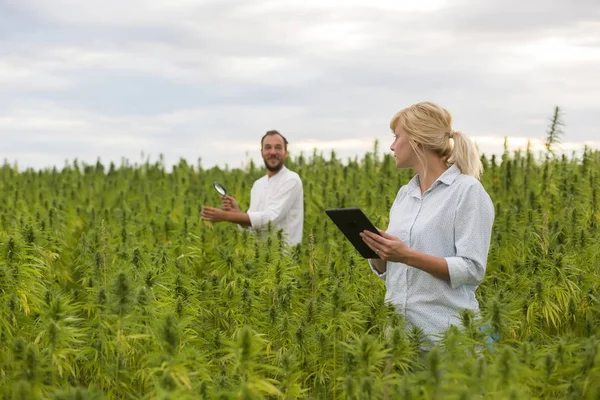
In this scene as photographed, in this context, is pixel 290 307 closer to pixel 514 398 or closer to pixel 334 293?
pixel 334 293

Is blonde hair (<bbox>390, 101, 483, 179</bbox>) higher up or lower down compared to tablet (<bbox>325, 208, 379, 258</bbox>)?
higher up

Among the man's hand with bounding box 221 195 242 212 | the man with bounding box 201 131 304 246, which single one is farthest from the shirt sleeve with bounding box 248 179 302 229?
the man's hand with bounding box 221 195 242 212

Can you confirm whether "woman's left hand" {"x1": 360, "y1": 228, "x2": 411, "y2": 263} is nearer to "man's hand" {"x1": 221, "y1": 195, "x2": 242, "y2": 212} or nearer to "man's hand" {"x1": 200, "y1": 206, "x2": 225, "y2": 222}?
"man's hand" {"x1": 200, "y1": 206, "x2": 225, "y2": 222}

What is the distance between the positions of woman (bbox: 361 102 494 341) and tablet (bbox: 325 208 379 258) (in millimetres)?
79

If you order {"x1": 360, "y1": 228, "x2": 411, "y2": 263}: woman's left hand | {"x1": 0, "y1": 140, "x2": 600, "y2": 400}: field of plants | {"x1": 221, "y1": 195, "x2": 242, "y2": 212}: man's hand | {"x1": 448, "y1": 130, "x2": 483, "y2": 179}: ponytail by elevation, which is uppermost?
{"x1": 448, "y1": 130, "x2": 483, "y2": 179}: ponytail

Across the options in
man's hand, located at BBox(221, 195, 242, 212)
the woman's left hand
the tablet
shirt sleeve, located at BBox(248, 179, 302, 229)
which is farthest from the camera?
shirt sleeve, located at BBox(248, 179, 302, 229)

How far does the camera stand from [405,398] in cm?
316

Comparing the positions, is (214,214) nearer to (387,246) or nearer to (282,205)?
(282,205)

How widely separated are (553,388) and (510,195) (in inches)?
268

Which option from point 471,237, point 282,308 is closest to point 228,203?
point 282,308

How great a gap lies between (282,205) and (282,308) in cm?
267

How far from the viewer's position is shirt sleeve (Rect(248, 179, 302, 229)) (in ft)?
25.1

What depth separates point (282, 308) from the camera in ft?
16.8

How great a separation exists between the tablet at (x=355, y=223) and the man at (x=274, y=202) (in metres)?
3.43
